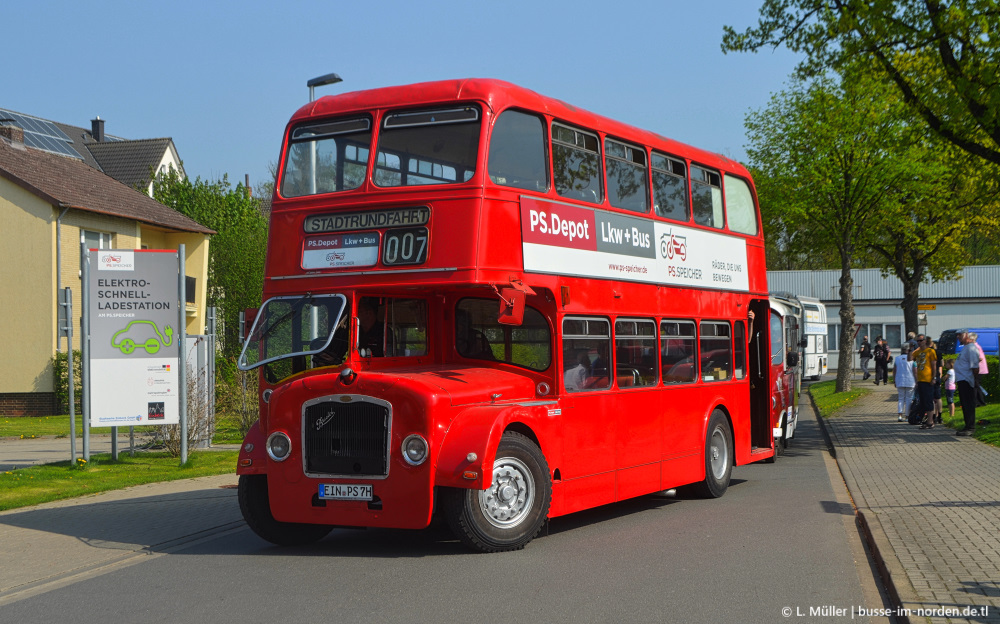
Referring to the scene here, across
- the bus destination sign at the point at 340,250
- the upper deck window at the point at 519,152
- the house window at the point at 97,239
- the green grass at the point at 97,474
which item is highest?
the house window at the point at 97,239

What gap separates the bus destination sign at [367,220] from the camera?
9.85m

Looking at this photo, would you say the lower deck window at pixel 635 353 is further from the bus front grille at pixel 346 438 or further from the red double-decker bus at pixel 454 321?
the bus front grille at pixel 346 438

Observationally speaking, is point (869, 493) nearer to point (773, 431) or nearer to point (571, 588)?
point (773, 431)

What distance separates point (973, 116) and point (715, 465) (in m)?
8.03

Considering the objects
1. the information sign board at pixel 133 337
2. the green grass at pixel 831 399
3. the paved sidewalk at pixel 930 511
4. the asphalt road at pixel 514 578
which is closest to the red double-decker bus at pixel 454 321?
the asphalt road at pixel 514 578

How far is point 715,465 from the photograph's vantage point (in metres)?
13.7

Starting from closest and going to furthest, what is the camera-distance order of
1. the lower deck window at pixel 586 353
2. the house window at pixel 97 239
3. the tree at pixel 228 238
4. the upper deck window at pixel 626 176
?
the lower deck window at pixel 586 353, the upper deck window at pixel 626 176, the house window at pixel 97 239, the tree at pixel 228 238

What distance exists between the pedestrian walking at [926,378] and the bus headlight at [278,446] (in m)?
15.8

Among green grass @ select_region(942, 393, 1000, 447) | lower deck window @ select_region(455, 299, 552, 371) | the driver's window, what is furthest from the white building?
lower deck window @ select_region(455, 299, 552, 371)

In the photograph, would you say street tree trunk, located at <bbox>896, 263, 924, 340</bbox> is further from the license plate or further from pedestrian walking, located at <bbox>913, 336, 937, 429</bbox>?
the license plate

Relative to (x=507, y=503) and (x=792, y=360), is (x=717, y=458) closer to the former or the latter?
(x=507, y=503)

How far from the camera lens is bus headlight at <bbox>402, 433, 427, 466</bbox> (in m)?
9.02

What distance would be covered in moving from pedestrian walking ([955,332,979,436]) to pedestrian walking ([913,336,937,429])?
1.52 meters

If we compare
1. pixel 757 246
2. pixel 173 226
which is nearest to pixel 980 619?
pixel 757 246
